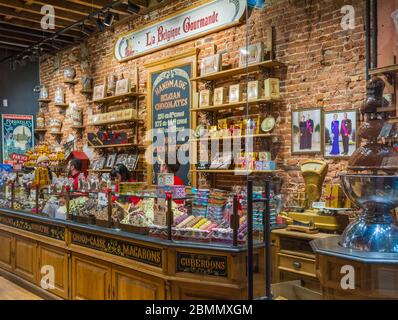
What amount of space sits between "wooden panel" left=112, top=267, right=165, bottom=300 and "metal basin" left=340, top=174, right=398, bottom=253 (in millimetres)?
1569

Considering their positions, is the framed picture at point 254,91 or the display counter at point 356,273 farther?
the framed picture at point 254,91

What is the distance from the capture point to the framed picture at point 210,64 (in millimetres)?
5473

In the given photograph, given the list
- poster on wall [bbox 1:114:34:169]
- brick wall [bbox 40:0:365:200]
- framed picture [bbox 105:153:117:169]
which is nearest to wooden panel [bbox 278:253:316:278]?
brick wall [bbox 40:0:365:200]

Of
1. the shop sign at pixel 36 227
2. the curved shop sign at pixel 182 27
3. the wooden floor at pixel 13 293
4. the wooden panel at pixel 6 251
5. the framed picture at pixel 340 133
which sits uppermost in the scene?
the curved shop sign at pixel 182 27

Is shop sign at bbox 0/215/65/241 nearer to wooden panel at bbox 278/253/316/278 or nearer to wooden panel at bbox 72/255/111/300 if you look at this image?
wooden panel at bbox 72/255/111/300

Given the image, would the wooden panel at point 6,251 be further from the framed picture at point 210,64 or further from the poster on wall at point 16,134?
the poster on wall at point 16,134

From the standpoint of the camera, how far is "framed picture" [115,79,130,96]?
274 inches

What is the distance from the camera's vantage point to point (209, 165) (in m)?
5.56

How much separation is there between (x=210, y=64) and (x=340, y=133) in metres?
2.01

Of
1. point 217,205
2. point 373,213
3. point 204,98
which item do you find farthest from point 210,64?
point 373,213

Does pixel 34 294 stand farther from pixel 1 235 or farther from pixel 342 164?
pixel 342 164

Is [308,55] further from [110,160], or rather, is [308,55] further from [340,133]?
[110,160]

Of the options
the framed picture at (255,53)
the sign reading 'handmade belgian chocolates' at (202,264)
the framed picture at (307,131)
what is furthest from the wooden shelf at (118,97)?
the sign reading 'handmade belgian chocolates' at (202,264)

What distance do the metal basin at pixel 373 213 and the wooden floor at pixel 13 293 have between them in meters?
3.72
